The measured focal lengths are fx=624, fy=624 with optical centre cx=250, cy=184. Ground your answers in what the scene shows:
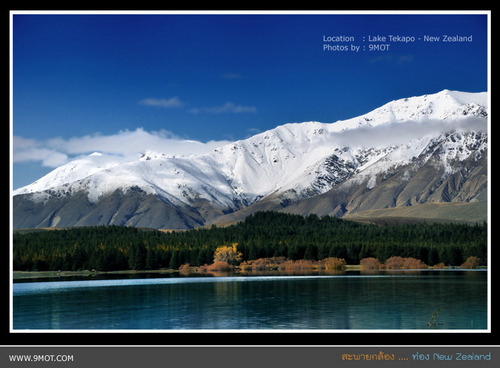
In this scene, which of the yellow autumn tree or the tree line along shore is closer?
the tree line along shore

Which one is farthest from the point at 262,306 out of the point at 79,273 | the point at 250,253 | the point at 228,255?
the point at 228,255

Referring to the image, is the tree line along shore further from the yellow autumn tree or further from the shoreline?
the shoreline

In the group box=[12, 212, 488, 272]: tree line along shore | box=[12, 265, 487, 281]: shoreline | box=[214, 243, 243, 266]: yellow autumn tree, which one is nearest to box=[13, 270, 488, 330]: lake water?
box=[12, 265, 487, 281]: shoreline

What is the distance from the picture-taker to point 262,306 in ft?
175

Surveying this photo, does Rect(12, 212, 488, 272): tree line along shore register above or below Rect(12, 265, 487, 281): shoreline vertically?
above

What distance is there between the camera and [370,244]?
13212 centimetres

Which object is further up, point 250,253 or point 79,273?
point 250,253

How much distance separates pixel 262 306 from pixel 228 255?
248 ft

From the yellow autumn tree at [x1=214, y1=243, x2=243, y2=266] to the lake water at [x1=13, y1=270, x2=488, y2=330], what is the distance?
52.1m

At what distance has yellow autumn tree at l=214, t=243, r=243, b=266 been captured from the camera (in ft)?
419

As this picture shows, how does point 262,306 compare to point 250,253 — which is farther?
point 250,253

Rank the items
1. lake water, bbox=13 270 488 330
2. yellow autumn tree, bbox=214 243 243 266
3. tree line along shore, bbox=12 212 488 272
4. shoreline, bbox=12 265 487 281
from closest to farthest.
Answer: lake water, bbox=13 270 488 330 < shoreline, bbox=12 265 487 281 < tree line along shore, bbox=12 212 488 272 < yellow autumn tree, bbox=214 243 243 266

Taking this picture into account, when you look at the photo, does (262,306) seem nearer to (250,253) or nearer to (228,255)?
(250,253)
